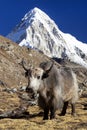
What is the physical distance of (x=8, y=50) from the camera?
401 feet

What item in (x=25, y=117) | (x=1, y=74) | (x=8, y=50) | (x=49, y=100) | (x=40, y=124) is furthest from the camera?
(x=8, y=50)

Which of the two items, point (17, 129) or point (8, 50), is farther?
point (8, 50)

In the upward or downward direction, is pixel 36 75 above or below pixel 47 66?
below

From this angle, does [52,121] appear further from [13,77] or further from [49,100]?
[13,77]

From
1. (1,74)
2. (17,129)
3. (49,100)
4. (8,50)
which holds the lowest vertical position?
(17,129)

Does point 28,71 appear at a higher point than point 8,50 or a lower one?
lower

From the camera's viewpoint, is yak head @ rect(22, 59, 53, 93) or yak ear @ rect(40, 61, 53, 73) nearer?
yak head @ rect(22, 59, 53, 93)

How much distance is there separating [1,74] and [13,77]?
17.4ft

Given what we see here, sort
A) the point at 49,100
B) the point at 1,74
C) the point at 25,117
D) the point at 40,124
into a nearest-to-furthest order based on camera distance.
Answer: the point at 40,124
the point at 49,100
the point at 25,117
the point at 1,74

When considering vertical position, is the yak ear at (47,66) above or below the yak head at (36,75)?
above

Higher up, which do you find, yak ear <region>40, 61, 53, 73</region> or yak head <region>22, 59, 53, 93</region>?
yak ear <region>40, 61, 53, 73</region>

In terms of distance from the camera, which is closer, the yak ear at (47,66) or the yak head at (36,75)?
the yak head at (36,75)

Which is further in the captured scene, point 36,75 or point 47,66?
point 47,66

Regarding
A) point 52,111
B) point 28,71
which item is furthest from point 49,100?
point 28,71
